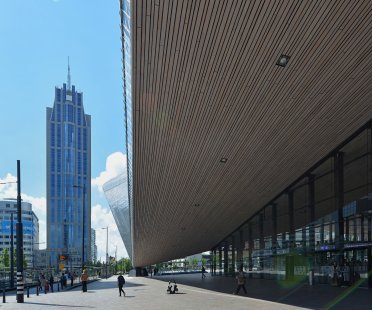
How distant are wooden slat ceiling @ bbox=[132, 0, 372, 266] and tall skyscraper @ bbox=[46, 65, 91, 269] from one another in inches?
3100

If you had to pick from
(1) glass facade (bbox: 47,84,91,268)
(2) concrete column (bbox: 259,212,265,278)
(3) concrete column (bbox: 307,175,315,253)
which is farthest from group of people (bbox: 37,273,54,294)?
(1) glass facade (bbox: 47,84,91,268)

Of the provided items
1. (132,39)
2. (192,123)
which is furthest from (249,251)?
(132,39)

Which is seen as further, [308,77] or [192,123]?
[192,123]

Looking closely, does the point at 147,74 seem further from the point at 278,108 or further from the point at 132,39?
the point at 278,108

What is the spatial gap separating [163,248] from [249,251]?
23.3 m

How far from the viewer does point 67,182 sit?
4311 inches

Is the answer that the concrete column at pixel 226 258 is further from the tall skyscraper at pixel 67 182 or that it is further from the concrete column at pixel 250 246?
the tall skyscraper at pixel 67 182

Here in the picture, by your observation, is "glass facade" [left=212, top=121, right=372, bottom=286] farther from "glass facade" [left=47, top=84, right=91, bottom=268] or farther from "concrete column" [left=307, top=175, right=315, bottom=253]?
"glass facade" [left=47, top=84, right=91, bottom=268]

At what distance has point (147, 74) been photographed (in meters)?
12.4

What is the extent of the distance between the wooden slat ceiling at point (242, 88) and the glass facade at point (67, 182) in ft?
259

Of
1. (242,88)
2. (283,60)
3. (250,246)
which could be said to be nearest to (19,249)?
(242,88)

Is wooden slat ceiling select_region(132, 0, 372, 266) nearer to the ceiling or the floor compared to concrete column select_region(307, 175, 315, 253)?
nearer to the ceiling

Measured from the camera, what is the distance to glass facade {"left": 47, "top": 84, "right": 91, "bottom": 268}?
357 ft

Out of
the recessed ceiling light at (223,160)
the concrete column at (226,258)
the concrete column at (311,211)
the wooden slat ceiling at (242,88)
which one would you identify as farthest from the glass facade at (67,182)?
the recessed ceiling light at (223,160)
